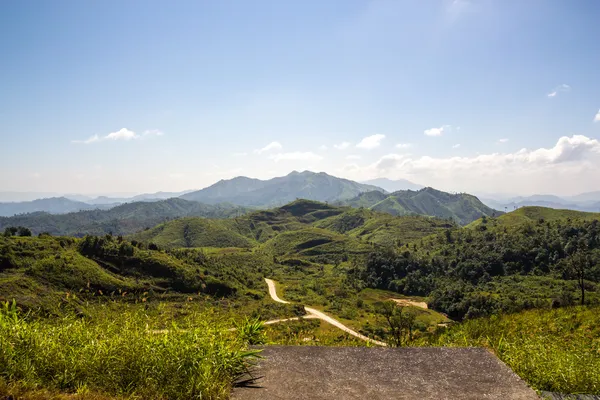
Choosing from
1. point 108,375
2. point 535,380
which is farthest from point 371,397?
point 108,375

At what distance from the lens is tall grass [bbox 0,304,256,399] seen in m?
4.93

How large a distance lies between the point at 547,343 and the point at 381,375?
7.68 m

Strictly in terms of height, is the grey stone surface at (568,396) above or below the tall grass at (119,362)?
below

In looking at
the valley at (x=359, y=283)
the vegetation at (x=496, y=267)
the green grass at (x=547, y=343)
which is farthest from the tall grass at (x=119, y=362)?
the vegetation at (x=496, y=267)

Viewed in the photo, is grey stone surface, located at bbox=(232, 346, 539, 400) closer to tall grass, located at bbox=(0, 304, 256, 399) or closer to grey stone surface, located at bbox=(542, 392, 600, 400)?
grey stone surface, located at bbox=(542, 392, 600, 400)

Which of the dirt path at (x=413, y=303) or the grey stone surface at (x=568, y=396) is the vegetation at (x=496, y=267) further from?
the grey stone surface at (x=568, y=396)

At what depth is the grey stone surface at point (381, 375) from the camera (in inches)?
211

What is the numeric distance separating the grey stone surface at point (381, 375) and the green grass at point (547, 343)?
1.33m

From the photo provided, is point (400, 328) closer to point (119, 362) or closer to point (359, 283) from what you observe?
point (119, 362)

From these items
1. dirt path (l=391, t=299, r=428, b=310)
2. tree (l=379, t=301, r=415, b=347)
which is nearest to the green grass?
tree (l=379, t=301, r=415, b=347)

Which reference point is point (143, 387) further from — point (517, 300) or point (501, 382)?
point (517, 300)

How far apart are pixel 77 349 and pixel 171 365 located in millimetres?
1790

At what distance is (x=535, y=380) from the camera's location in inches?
259

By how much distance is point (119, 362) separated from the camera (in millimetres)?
5434
